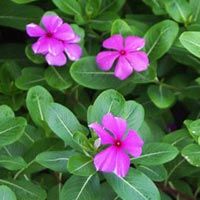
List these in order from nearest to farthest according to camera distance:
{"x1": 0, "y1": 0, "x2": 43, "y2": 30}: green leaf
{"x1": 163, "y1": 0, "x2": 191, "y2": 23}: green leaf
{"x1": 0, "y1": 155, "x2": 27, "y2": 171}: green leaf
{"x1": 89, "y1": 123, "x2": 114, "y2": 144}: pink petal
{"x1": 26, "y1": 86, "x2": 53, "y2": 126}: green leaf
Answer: {"x1": 89, "y1": 123, "x2": 114, "y2": 144}: pink petal
{"x1": 0, "y1": 155, "x2": 27, "y2": 171}: green leaf
{"x1": 26, "y1": 86, "x2": 53, "y2": 126}: green leaf
{"x1": 163, "y1": 0, "x2": 191, "y2": 23}: green leaf
{"x1": 0, "y1": 0, "x2": 43, "y2": 30}: green leaf

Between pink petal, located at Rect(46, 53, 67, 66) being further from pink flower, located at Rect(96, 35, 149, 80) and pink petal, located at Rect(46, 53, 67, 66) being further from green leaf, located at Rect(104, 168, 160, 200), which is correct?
green leaf, located at Rect(104, 168, 160, 200)

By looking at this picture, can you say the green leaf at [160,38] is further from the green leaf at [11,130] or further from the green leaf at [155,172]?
the green leaf at [11,130]

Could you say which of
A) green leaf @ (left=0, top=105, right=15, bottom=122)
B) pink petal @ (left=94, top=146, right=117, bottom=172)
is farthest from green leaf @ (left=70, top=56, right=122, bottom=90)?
pink petal @ (left=94, top=146, right=117, bottom=172)

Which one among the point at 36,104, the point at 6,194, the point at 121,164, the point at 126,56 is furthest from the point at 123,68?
the point at 6,194

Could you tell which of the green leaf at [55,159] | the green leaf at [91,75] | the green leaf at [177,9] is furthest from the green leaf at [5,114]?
the green leaf at [177,9]

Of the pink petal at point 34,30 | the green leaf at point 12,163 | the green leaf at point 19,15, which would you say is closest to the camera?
the green leaf at point 12,163

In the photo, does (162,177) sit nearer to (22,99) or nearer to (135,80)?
(135,80)
